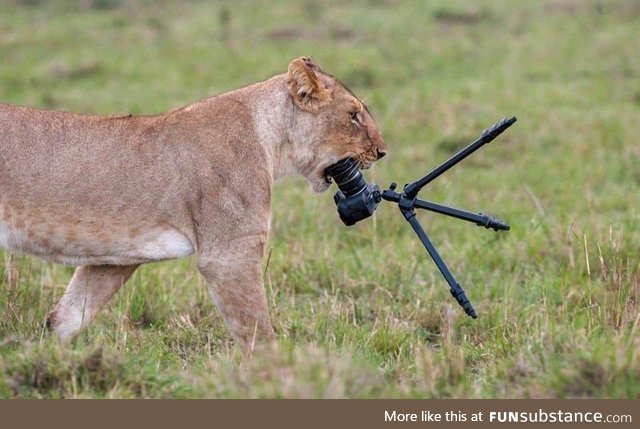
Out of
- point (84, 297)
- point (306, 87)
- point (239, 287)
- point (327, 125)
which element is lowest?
point (239, 287)

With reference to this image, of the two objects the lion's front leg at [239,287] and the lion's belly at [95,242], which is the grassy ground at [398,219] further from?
the lion's belly at [95,242]

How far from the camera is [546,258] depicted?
643 cm

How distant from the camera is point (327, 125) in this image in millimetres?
4875

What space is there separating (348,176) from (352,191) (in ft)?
0.25

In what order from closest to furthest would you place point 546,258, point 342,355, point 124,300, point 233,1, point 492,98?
1. point 342,355
2. point 124,300
3. point 546,258
4. point 492,98
5. point 233,1

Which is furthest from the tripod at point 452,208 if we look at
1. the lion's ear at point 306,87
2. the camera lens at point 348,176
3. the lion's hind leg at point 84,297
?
the lion's hind leg at point 84,297

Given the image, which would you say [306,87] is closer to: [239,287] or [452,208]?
[452,208]

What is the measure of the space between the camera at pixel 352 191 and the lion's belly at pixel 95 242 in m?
0.70

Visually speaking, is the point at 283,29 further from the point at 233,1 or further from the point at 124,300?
the point at 124,300

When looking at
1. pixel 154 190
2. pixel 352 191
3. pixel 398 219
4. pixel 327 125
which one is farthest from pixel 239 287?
pixel 398 219

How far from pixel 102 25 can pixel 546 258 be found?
9.97m

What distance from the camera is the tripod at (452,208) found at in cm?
455
